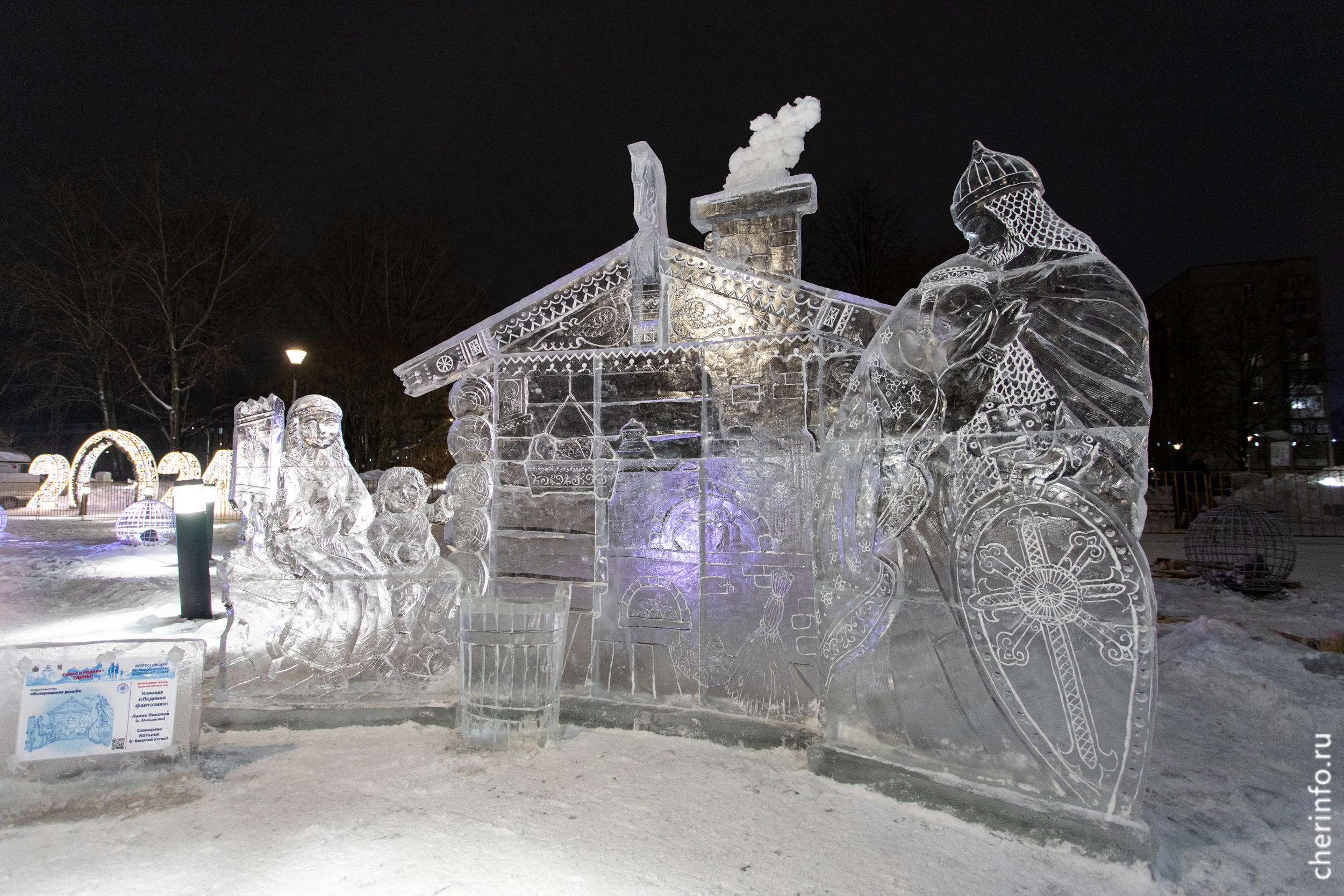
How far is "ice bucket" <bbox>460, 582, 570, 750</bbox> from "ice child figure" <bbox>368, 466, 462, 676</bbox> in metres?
0.67

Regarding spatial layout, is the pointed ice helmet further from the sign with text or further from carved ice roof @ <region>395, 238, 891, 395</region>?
the sign with text

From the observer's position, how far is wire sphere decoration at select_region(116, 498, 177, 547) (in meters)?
11.9

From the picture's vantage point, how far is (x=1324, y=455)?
981 inches

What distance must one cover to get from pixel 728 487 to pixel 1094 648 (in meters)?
2.13

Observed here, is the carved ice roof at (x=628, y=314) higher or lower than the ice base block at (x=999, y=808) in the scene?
higher

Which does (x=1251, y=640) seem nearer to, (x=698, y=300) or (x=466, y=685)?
(x=698, y=300)

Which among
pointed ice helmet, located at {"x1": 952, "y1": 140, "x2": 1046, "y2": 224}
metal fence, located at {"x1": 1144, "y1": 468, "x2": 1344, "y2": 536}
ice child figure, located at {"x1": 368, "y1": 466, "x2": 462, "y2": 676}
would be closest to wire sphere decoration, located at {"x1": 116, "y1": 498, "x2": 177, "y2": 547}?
ice child figure, located at {"x1": 368, "y1": 466, "x2": 462, "y2": 676}

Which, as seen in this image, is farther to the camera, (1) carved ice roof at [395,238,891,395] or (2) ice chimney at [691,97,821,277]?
(2) ice chimney at [691,97,821,277]

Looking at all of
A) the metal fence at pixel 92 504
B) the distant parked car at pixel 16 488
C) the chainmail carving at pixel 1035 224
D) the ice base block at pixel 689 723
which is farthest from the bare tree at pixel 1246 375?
the distant parked car at pixel 16 488

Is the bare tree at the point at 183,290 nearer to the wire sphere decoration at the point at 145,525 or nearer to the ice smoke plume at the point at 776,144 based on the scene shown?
the wire sphere decoration at the point at 145,525

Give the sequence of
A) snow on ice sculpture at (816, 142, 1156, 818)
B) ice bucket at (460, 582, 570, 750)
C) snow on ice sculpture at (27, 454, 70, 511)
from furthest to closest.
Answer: snow on ice sculpture at (27, 454, 70, 511), ice bucket at (460, 582, 570, 750), snow on ice sculpture at (816, 142, 1156, 818)

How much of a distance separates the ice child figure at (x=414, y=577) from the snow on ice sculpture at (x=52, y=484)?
56.9 feet

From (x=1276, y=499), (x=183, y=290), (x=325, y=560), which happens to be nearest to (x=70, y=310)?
(x=183, y=290)

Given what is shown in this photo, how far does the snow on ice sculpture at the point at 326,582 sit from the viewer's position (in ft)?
14.6
